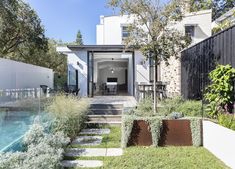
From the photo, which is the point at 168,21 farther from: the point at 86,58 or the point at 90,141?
the point at 86,58

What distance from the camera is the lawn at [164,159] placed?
18.1ft

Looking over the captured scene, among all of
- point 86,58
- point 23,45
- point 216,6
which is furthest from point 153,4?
point 216,6

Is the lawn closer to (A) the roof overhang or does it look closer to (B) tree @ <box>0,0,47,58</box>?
(A) the roof overhang

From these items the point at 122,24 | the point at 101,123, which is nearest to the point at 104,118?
the point at 101,123

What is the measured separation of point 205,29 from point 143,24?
11729 mm

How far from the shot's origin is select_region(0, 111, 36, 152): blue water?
5.42 metres

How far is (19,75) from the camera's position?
1706 cm

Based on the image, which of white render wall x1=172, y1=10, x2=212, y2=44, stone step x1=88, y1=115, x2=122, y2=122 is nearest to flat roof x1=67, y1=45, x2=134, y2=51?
stone step x1=88, y1=115, x2=122, y2=122

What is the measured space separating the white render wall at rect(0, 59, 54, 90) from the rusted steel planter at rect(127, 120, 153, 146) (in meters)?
9.45

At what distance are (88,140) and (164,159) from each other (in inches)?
105

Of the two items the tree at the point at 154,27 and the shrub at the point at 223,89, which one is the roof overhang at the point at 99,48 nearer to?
the tree at the point at 154,27

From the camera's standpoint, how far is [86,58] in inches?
679

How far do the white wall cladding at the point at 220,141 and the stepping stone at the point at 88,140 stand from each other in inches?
110

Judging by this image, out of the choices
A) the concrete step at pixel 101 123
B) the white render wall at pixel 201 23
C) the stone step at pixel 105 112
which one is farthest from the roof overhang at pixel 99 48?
the concrete step at pixel 101 123
